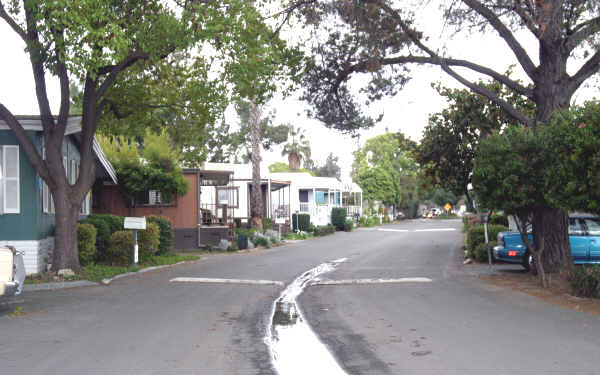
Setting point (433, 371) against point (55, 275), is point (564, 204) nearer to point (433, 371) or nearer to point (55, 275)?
point (433, 371)

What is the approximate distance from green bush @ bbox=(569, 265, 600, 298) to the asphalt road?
94 centimetres

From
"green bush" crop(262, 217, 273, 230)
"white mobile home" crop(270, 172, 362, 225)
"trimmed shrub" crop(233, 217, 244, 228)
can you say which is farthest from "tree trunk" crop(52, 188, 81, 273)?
"white mobile home" crop(270, 172, 362, 225)

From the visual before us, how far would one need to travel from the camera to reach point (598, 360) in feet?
21.0

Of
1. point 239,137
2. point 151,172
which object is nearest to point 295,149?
point 239,137

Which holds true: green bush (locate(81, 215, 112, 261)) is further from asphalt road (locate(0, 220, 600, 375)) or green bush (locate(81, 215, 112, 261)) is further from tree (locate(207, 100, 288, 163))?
tree (locate(207, 100, 288, 163))

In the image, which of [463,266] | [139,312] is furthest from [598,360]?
[463,266]

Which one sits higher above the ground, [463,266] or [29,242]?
[29,242]

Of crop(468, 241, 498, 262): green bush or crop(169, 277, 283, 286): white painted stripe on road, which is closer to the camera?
crop(169, 277, 283, 286): white painted stripe on road

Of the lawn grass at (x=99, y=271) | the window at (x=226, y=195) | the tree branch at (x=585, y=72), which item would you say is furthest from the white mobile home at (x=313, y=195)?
the tree branch at (x=585, y=72)

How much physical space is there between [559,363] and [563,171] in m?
4.99

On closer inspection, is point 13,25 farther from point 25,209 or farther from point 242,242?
point 242,242

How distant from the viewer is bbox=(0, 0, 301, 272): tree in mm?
11320

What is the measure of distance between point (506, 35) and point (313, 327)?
8598 mm

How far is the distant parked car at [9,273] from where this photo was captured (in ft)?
29.3
